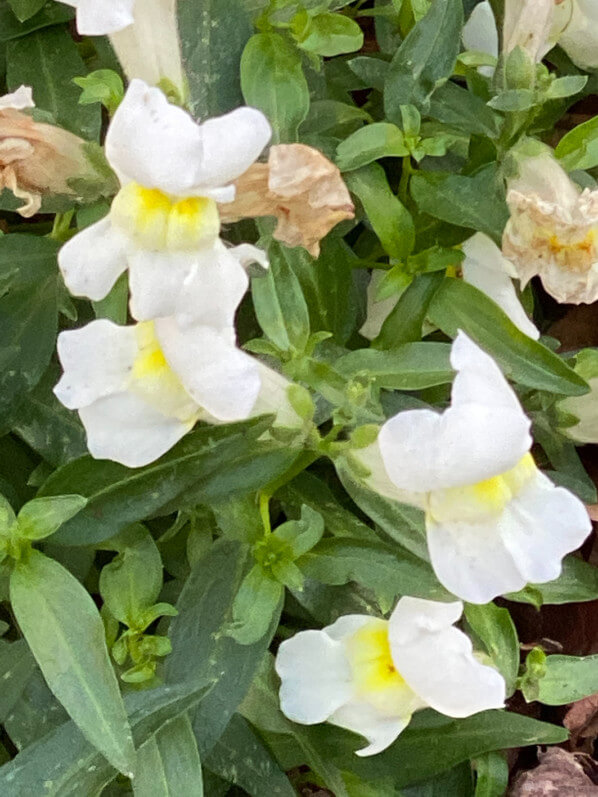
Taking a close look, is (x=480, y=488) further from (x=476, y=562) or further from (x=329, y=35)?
(x=329, y=35)

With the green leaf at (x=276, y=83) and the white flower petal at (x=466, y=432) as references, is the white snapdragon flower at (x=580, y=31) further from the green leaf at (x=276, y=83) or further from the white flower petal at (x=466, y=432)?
the white flower petal at (x=466, y=432)

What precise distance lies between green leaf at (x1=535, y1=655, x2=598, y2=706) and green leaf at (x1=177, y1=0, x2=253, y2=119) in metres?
0.50

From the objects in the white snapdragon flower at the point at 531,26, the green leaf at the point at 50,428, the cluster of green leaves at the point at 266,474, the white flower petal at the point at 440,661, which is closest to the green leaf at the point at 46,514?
the cluster of green leaves at the point at 266,474

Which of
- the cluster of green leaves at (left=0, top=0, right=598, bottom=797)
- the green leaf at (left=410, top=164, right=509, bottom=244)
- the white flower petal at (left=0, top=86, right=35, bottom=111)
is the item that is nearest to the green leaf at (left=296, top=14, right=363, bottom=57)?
the cluster of green leaves at (left=0, top=0, right=598, bottom=797)

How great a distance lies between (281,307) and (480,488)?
217 millimetres

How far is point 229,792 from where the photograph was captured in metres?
0.83

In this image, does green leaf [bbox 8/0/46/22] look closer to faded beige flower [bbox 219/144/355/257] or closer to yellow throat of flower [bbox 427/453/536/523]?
faded beige flower [bbox 219/144/355/257]

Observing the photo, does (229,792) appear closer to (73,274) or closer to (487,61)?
(73,274)

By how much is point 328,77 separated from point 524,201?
27 cm

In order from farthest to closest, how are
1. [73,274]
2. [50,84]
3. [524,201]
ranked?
[50,84]
[524,201]
[73,274]

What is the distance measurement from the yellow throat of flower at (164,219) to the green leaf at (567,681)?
0.44 metres

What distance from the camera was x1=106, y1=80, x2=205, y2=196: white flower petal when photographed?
0.52 m

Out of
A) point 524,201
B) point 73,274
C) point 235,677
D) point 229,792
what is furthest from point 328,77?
point 229,792

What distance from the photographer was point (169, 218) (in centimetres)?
56
